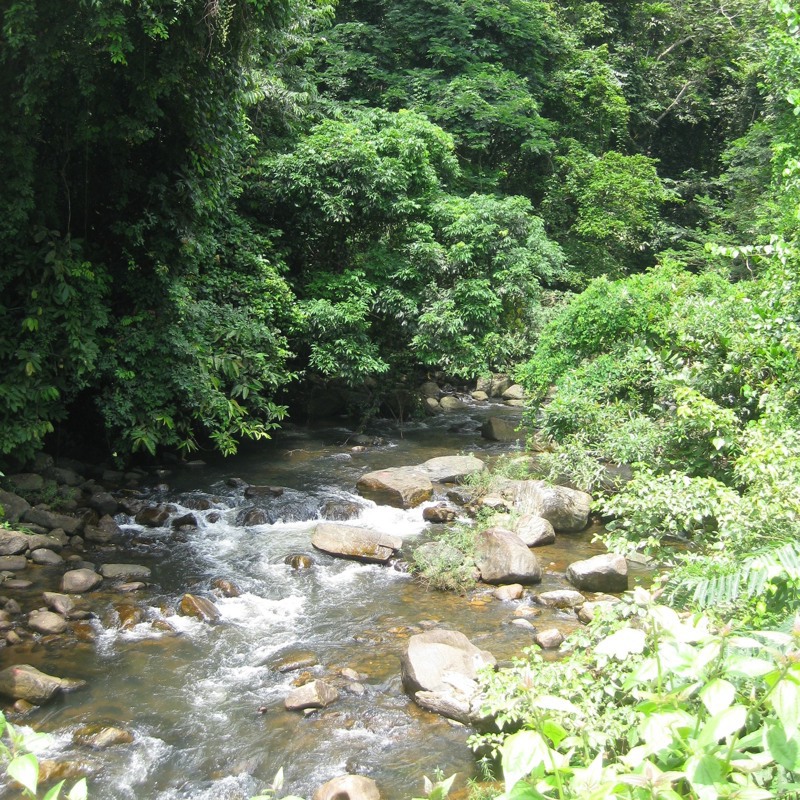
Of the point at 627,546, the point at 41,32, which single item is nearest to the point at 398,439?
the point at 41,32

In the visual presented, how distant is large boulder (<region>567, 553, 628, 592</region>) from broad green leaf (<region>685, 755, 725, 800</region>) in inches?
253

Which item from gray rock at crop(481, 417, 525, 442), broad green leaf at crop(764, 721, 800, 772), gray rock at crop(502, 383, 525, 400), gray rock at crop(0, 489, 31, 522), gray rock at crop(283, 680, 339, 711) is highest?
broad green leaf at crop(764, 721, 800, 772)

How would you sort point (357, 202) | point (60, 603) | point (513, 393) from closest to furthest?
1. point (60, 603)
2. point (357, 202)
3. point (513, 393)

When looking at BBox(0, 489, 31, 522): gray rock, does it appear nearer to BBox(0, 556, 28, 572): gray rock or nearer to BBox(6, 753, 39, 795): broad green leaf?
BBox(0, 556, 28, 572): gray rock

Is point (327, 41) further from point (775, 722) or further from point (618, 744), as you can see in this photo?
point (775, 722)

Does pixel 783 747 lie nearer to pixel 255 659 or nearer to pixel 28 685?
pixel 255 659

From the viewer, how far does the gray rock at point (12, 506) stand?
334 inches

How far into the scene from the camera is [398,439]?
14.3 m

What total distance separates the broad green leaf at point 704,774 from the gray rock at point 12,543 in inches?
323

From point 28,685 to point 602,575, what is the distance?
558cm

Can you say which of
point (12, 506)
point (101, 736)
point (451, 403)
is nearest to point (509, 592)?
point (101, 736)

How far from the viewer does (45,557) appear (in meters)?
8.03

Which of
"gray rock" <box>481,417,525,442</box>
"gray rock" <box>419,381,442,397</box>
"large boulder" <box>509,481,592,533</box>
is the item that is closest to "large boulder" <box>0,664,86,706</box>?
"large boulder" <box>509,481,592,533</box>

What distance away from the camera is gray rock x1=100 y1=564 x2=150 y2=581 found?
306 inches
